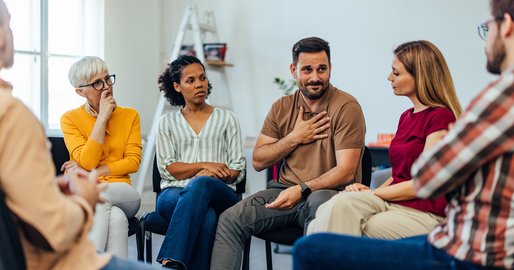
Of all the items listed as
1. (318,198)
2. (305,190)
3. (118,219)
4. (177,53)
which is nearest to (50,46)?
(177,53)

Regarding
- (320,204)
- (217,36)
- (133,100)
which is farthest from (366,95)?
(320,204)

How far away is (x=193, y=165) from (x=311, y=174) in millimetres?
575

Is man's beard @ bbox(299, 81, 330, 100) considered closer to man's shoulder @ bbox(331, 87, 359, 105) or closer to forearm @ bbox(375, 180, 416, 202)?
man's shoulder @ bbox(331, 87, 359, 105)

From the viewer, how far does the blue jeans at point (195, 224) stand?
2.38m

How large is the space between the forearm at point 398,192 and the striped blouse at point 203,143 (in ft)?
3.04

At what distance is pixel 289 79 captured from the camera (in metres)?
4.66

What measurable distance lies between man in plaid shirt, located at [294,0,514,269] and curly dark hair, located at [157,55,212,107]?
1852 mm

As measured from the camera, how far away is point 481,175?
1255mm

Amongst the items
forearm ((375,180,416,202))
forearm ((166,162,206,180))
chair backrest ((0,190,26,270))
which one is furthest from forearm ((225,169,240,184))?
chair backrest ((0,190,26,270))

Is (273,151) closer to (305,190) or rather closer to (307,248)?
(305,190)

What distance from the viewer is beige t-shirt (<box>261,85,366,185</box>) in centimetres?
249

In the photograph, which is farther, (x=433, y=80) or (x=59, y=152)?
(x=59, y=152)

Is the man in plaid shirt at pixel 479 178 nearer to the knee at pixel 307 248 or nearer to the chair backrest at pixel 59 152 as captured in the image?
the knee at pixel 307 248

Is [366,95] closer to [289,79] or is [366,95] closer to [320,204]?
[289,79]
